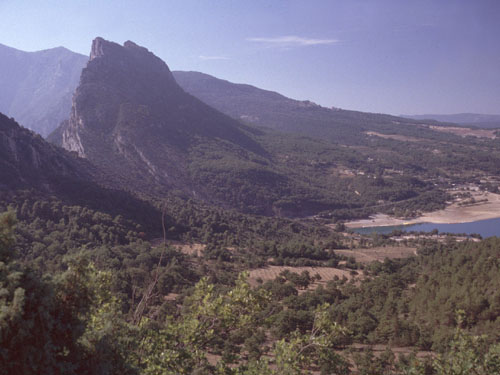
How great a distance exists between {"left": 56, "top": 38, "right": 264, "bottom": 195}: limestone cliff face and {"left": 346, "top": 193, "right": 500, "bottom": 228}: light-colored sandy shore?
42.4 meters

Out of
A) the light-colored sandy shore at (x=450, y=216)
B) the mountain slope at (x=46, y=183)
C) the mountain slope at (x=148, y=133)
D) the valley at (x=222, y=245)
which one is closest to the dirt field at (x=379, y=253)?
the valley at (x=222, y=245)

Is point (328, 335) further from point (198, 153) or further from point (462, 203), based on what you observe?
point (462, 203)

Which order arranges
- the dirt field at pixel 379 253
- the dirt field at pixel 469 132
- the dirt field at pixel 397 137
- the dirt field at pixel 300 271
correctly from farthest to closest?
the dirt field at pixel 469 132 < the dirt field at pixel 397 137 < the dirt field at pixel 379 253 < the dirt field at pixel 300 271

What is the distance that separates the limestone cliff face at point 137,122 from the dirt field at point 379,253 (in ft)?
143

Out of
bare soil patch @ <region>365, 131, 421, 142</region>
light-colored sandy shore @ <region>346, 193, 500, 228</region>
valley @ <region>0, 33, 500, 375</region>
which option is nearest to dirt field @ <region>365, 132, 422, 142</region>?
bare soil patch @ <region>365, 131, 421, 142</region>

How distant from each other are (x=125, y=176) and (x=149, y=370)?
72.0m

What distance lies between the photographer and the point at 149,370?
5.27 metres

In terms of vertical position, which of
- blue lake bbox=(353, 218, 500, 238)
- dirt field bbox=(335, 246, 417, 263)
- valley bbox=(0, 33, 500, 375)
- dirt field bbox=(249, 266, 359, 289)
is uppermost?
valley bbox=(0, 33, 500, 375)

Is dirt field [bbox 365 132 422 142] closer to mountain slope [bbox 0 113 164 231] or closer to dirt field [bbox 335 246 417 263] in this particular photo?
dirt field [bbox 335 246 417 263]

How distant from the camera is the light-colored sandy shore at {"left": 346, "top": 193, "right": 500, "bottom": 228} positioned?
7719 cm

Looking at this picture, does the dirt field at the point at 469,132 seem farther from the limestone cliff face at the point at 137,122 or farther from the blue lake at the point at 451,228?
the limestone cliff face at the point at 137,122

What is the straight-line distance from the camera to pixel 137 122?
90688 millimetres

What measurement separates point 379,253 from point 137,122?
71.5 m

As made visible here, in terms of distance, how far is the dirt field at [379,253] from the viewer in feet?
139
